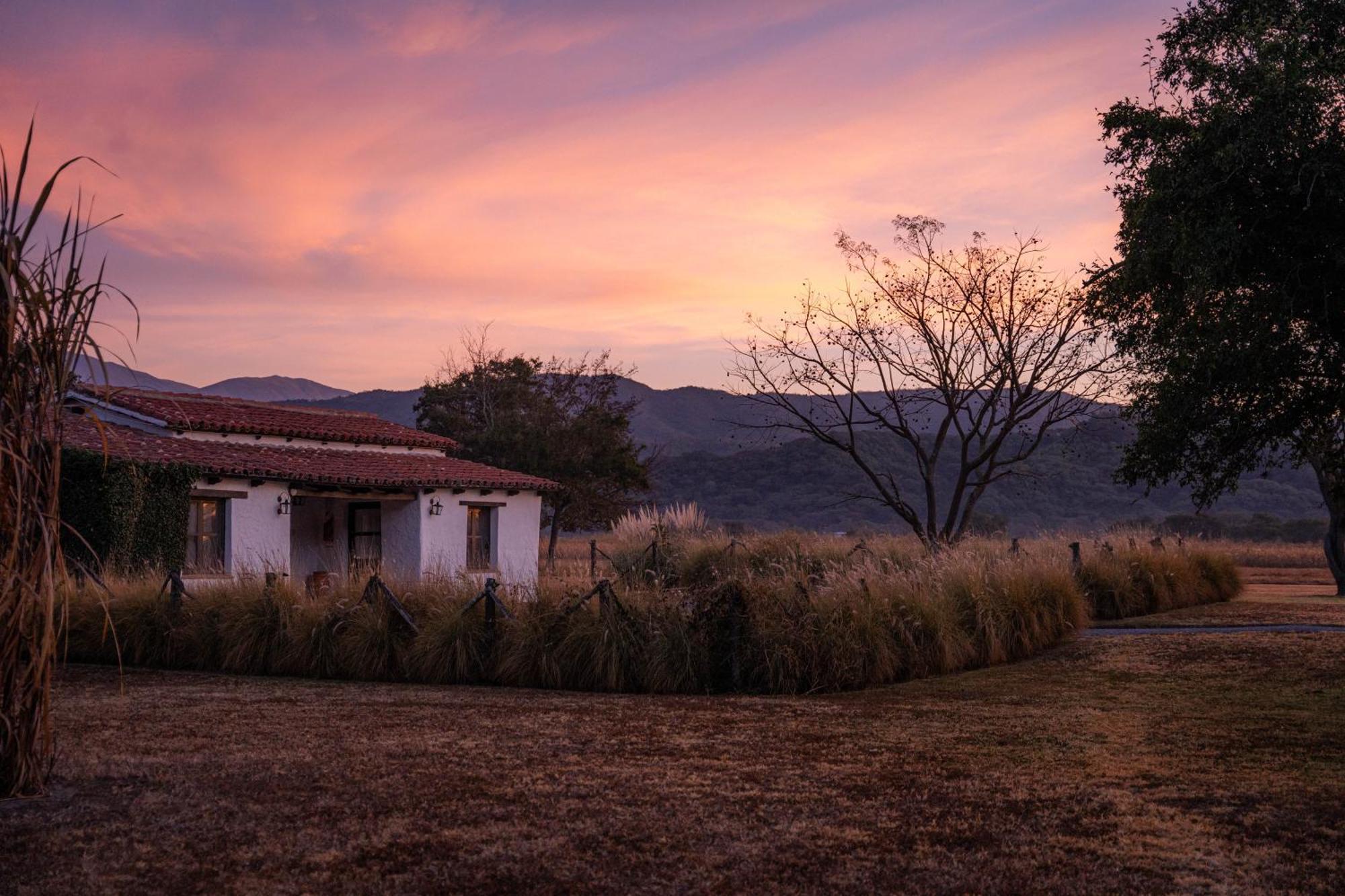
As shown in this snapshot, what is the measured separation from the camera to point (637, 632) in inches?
410

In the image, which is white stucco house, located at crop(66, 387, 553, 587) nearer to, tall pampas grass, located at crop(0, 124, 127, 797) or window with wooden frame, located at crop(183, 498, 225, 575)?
window with wooden frame, located at crop(183, 498, 225, 575)

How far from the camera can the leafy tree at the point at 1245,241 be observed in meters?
8.02

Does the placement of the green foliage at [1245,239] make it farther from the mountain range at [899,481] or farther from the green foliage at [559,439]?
the mountain range at [899,481]

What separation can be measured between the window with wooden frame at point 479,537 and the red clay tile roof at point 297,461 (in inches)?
30.0

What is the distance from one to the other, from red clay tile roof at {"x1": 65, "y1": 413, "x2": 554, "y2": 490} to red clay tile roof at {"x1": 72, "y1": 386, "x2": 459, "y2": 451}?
30cm

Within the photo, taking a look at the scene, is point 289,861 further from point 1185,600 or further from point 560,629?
A: point 1185,600

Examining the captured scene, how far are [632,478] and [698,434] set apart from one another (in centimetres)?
7729

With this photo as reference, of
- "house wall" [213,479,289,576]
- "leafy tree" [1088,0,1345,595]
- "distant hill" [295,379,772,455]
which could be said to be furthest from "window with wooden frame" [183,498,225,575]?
"distant hill" [295,379,772,455]

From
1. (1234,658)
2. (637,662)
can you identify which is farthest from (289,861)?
(1234,658)

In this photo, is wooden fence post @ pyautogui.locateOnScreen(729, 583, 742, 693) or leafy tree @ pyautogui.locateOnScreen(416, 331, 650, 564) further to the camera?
leafy tree @ pyautogui.locateOnScreen(416, 331, 650, 564)

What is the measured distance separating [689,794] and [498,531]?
18966 mm

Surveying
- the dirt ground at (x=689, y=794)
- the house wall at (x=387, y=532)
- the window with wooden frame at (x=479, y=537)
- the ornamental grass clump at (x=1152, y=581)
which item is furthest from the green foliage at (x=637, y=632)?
the window with wooden frame at (x=479, y=537)

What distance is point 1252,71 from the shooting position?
27.7 ft

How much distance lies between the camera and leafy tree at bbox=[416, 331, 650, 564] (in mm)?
35375
